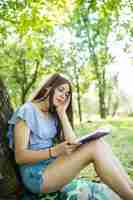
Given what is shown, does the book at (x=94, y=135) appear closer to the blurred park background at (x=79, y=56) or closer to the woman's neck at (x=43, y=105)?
the woman's neck at (x=43, y=105)

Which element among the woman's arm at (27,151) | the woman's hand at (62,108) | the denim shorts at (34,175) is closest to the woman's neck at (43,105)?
the woman's hand at (62,108)

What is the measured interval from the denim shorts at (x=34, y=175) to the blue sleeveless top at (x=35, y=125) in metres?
0.21

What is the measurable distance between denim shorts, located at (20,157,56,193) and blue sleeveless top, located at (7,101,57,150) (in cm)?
21

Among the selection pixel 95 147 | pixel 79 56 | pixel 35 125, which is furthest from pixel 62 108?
pixel 79 56

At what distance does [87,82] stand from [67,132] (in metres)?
26.4

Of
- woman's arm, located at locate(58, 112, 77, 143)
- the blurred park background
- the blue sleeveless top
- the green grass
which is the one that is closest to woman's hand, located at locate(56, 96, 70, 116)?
woman's arm, located at locate(58, 112, 77, 143)

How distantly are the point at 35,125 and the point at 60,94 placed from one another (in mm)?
447

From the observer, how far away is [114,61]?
28.7 meters

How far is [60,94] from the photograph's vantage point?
14.9 ft

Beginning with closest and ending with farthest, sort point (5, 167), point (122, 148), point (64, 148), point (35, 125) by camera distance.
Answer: point (64, 148) < point (5, 167) < point (35, 125) < point (122, 148)

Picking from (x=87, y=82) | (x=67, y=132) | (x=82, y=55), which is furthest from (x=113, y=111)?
(x=67, y=132)

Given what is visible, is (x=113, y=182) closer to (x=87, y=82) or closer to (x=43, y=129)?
(x=43, y=129)

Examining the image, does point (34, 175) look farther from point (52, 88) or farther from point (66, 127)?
point (52, 88)

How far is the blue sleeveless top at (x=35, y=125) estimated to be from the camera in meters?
4.22
